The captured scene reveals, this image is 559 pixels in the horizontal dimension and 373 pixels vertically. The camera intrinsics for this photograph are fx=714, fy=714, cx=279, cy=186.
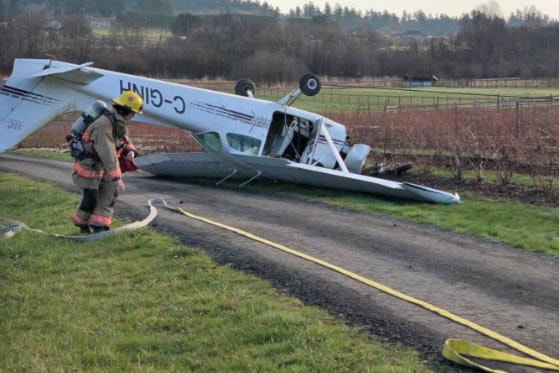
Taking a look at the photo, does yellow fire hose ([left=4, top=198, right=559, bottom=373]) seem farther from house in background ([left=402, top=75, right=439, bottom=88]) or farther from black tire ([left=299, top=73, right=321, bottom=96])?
house in background ([left=402, top=75, right=439, bottom=88])

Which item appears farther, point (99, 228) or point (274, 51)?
point (274, 51)

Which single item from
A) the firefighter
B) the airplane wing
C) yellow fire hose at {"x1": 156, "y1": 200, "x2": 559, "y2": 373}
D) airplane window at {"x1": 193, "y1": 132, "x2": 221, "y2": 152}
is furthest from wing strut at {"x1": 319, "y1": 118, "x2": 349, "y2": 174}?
yellow fire hose at {"x1": 156, "y1": 200, "x2": 559, "y2": 373}

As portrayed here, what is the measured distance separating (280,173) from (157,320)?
881 centimetres

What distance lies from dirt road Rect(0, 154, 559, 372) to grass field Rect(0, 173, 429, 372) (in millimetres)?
378

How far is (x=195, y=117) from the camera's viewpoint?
16594 mm

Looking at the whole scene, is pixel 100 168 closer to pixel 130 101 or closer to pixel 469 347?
pixel 130 101

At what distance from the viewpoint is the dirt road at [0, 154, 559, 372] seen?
20.5ft

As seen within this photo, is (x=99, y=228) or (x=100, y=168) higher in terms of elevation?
(x=100, y=168)

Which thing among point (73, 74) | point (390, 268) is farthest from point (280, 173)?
point (390, 268)

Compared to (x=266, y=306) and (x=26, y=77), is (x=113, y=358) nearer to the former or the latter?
(x=266, y=306)

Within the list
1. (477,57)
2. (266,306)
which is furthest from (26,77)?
(477,57)

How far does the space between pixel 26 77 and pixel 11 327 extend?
35.6 ft

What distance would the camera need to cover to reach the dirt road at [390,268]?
20.5ft

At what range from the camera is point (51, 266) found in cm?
900
